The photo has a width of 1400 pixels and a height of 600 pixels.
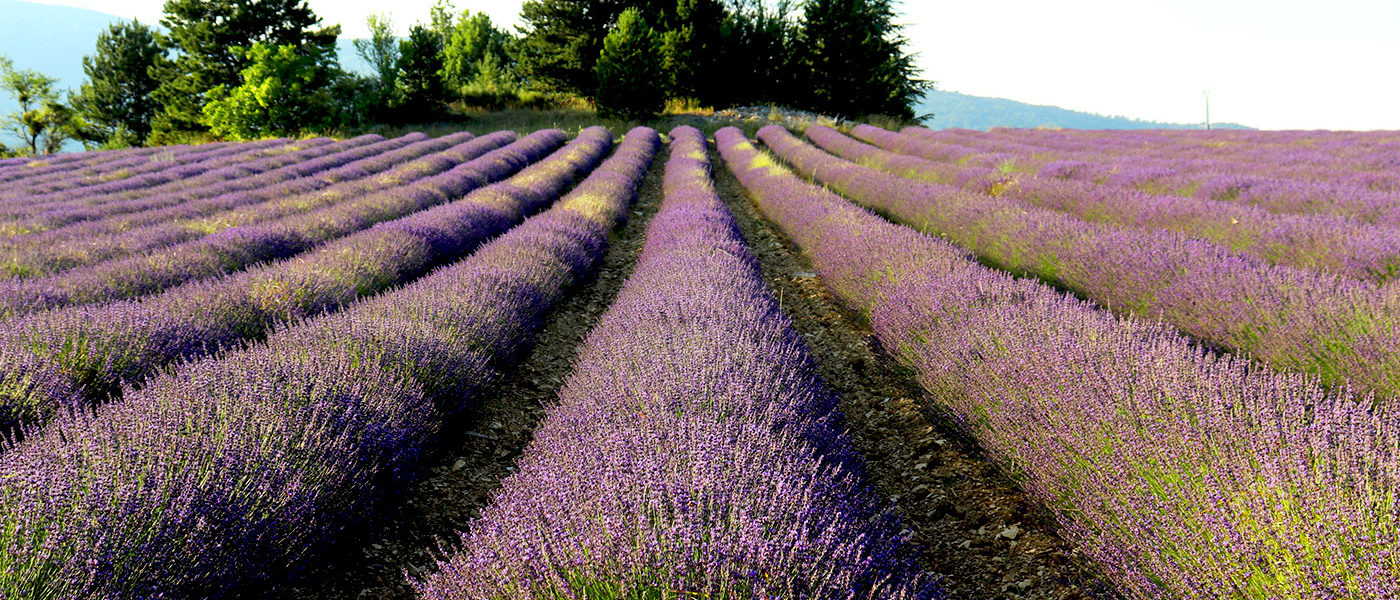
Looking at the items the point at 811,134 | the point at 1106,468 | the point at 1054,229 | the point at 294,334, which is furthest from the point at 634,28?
the point at 1106,468

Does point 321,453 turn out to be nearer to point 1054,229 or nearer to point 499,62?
point 1054,229

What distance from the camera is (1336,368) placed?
2.79 meters

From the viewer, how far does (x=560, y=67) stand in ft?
91.3

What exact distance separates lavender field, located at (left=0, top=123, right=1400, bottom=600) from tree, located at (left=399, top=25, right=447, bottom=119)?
74.4 feet

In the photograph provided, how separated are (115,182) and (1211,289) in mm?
14094

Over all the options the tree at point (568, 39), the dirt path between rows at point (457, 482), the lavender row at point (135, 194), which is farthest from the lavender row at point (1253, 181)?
the tree at point (568, 39)

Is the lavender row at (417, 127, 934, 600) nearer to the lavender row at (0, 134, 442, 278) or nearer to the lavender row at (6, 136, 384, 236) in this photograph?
the lavender row at (0, 134, 442, 278)

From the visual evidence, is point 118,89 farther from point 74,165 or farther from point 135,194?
point 135,194

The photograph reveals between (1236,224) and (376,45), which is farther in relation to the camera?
(376,45)

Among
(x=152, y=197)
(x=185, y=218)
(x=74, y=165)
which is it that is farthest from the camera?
(x=74, y=165)

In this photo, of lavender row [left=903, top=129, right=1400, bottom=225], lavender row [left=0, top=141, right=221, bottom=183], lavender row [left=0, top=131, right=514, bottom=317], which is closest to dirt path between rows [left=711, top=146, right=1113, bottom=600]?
lavender row [left=0, top=131, right=514, bottom=317]

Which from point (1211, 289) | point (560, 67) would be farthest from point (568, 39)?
point (1211, 289)

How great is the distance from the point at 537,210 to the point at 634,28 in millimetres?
18303

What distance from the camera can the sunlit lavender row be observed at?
1571 mm
